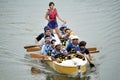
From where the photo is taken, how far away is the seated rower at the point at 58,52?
1742 centimetres

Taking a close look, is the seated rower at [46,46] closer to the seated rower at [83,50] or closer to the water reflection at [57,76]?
the water reflection at [57,76]

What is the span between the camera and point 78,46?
17688 mm

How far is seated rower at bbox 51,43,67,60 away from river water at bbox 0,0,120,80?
2.80 ft

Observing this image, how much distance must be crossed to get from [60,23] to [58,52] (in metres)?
10.3

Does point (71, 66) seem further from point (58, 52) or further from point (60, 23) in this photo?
point (60, 23)

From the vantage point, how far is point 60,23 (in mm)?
27688

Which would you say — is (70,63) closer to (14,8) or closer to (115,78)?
(115,78)

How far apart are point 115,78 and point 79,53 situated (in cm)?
207

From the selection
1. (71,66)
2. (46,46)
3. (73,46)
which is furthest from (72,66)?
(46,46)

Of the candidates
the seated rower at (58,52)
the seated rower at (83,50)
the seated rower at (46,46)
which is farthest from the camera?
the seated rower at (46,46)

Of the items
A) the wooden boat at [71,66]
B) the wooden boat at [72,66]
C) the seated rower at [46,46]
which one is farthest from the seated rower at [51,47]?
the wooden boat at [72,66]

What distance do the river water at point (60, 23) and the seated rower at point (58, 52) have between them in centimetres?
85

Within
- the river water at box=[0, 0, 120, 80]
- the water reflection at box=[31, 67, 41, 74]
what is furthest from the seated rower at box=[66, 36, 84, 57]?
the water reflection at box=[31, 67, 41, 74]

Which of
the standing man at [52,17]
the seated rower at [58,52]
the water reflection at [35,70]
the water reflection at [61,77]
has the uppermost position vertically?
the standing man at [52,17]
